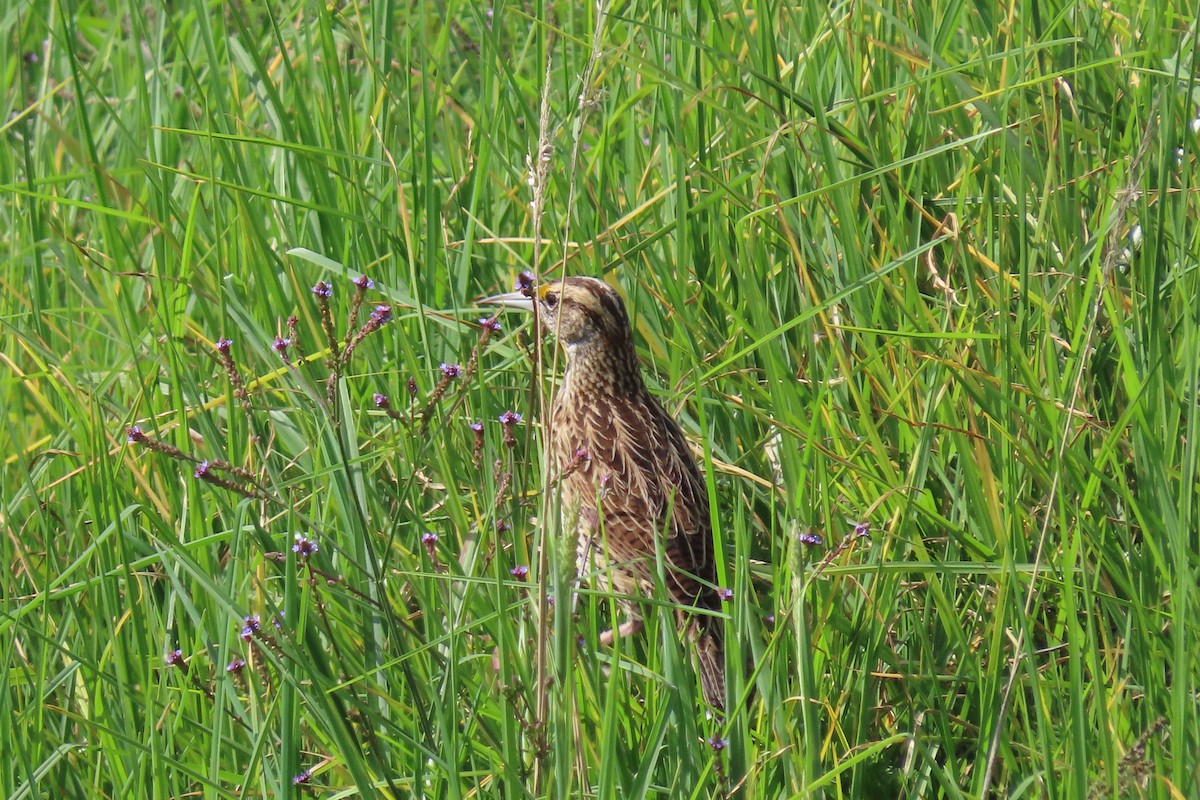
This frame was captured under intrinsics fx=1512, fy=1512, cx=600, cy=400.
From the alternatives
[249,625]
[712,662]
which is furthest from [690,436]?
[249,625]

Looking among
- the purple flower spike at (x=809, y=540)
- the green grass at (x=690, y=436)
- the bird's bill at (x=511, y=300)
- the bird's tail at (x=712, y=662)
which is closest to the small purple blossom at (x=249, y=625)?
the green grass at (x=690, y=436)

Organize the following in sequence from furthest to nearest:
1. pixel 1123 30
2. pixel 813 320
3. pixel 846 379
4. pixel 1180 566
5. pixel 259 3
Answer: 1. pixel 259 3
2. pixel 1123 30
3. pixel 813 320
4. pixel 846 379
5. pixel 1180 566

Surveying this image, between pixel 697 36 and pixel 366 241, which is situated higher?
pixel 697 36

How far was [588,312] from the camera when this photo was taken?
4.72 metres

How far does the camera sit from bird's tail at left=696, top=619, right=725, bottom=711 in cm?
404

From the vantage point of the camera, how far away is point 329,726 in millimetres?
2717

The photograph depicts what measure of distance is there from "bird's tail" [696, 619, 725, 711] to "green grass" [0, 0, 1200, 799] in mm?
195

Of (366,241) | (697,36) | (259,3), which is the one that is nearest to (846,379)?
(697,36)

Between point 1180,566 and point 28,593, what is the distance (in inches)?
116

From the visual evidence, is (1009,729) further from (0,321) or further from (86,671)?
(0,321)

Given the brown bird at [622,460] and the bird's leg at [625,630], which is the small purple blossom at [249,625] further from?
the brown bird at [622,460]

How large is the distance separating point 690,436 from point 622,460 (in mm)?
231

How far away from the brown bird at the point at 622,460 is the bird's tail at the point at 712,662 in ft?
0.11

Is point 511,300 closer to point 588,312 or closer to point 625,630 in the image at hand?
point 588,312
